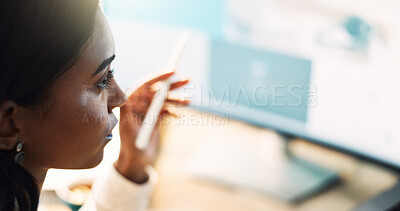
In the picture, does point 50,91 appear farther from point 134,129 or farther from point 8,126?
point 134,129

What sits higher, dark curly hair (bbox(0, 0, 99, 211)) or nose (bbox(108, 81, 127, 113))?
dark curly hair (bbox(0, 0, 99, 211))

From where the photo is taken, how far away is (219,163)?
0.88 metres

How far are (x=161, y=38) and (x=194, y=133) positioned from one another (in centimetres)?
21

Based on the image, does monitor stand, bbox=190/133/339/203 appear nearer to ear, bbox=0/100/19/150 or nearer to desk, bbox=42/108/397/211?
desk, bbox=42/108/397/211

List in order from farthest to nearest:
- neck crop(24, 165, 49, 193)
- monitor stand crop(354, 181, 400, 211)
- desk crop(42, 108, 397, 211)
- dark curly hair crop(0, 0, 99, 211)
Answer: desk crop(42, 108, 397, 211), monitor stand crop(354, 181, 400, 211), neck crop(24, 165, 49, 193), dark curly hair crop(0, 0, 99, 211)

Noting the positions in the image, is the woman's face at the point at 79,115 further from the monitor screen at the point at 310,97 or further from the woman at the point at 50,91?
the monitor screen at the point at 310,97

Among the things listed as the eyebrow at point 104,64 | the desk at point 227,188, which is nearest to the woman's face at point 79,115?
the eyebrow at point 104,64

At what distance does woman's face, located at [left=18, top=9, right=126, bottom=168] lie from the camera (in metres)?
0.46

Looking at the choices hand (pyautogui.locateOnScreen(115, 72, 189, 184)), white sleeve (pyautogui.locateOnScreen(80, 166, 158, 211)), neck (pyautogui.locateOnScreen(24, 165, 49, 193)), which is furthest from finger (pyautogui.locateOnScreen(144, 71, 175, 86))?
neck (pyautogui.locateOnScreen(24, 165, 49, 193))

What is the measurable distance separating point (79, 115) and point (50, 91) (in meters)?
0.04

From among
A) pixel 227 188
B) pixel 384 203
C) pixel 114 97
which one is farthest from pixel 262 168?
pixel 114 97

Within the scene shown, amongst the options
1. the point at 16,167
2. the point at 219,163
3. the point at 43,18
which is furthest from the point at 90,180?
the point at 43,18

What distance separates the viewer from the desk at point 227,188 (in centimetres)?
78

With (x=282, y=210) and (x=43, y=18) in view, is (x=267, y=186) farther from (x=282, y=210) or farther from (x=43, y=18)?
(x=43, y=18)
